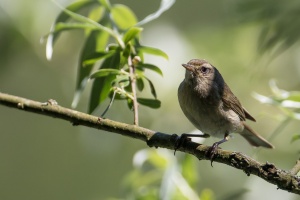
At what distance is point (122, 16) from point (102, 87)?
1.32 ft

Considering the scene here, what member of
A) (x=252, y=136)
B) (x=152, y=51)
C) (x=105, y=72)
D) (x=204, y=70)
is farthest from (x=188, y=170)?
(x=252, y=136)

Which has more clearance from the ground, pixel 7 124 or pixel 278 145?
pixel 7 124

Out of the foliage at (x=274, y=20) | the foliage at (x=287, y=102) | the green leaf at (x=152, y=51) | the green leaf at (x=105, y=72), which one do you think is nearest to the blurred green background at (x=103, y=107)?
the foliage at (x=287, y=102)

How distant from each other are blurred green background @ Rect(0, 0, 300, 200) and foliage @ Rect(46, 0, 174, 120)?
0.33 m

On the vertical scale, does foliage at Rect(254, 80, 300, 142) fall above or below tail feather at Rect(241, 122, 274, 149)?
below

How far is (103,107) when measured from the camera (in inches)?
154

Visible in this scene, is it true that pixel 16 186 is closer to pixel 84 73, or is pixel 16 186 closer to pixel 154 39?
pixel 154 39

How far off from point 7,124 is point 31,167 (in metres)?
0.54

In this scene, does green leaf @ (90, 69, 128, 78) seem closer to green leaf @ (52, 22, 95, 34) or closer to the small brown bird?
green leaf @ (52, 22, 95, 34)

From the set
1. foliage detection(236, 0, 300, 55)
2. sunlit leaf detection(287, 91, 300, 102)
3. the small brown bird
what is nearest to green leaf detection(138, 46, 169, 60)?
sunlit leaf detection(287, 91, 300, 102)

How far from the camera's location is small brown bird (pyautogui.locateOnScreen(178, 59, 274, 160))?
3154 millimetres

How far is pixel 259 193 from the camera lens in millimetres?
2791

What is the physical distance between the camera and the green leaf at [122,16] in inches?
88.1

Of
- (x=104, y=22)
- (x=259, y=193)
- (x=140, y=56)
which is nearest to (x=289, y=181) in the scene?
(x=140, y=56)
